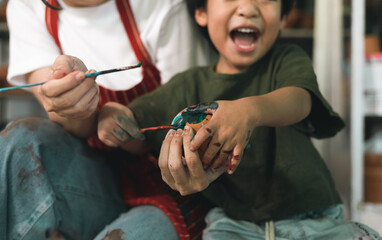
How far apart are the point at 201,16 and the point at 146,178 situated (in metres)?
0.31

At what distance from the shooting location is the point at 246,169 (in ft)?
1.76

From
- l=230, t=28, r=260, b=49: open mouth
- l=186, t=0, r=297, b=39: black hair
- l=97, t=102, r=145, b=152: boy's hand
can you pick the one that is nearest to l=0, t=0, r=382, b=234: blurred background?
l=186, t=0, r=297, b=39: black hair

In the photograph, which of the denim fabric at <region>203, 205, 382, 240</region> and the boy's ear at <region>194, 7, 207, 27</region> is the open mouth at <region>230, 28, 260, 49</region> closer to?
the boy's ear at <region>194, 7, 207, 27</region>

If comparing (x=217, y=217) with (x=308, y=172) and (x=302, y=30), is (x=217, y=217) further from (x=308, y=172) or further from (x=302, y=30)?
(x=302, y=30)

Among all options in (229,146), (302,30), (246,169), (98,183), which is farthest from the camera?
(302,30)

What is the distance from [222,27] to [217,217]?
29cm

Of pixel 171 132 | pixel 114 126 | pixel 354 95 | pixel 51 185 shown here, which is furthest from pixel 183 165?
pixel 354 95

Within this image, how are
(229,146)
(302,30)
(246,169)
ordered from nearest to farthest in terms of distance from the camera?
(229,146) → (246,169) → (302,30)

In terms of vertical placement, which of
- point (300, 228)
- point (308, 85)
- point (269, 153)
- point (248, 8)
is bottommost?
point (300, 228)

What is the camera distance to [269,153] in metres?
0.55

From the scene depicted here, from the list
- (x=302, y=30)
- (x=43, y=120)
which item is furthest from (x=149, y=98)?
(x=302, y=30)

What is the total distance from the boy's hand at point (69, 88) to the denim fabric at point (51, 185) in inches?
6.5

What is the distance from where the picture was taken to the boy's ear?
0.66 metres

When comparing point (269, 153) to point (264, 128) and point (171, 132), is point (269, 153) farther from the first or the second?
point (171, 132)
